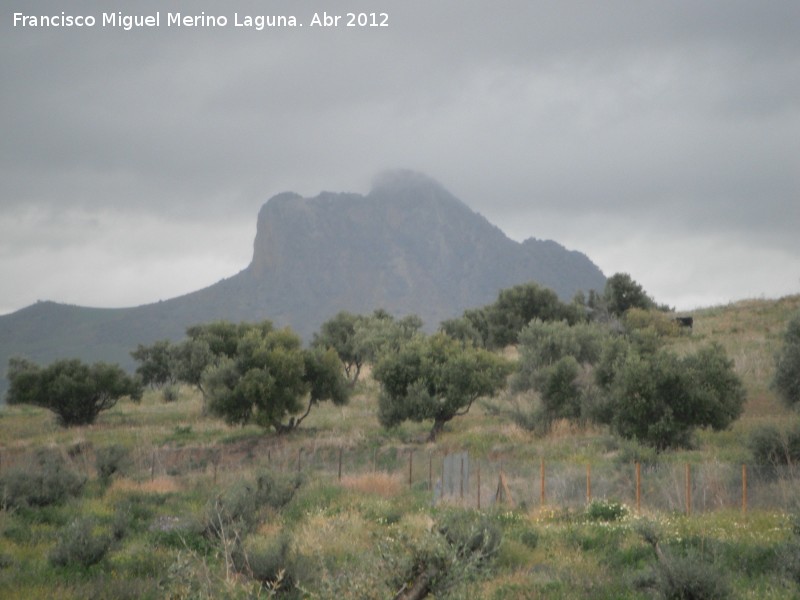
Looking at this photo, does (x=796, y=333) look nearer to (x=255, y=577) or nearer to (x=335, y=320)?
(x=255, y=577)

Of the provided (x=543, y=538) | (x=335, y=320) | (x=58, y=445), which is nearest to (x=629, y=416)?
(x=543, y=538)

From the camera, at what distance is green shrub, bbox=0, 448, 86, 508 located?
73.3 feet

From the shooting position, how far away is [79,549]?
15.2 meters

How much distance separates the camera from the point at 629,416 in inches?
1284

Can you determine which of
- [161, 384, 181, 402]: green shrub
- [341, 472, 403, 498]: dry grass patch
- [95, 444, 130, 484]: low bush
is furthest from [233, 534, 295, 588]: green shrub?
[161, 384, 181, 402]: green shrub

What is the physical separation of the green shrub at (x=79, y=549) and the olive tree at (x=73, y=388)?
3914cm

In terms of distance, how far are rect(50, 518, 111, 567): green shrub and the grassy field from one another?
3 cm

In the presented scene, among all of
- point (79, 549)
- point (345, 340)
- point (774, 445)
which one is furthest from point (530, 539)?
point (345, 340)

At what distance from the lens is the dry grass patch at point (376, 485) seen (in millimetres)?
25252

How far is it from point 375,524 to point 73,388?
126 feet

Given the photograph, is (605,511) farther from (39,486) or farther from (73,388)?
(73,388)

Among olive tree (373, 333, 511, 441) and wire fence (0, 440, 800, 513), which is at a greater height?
olive tree (373, 333, 511, 441)

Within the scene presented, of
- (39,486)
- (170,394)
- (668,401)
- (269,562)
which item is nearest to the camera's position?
(269,562)

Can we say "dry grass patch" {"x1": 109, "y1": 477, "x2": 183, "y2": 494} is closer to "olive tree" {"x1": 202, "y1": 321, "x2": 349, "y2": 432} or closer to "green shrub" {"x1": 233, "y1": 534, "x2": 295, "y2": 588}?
"green shrub" {"x1": 233, "y1": 534, "x2": 295, "y2": 588}
